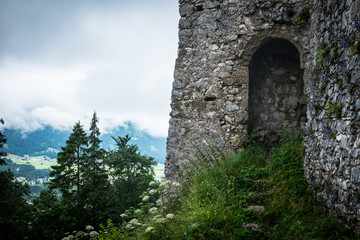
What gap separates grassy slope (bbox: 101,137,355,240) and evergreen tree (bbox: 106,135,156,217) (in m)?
15.7

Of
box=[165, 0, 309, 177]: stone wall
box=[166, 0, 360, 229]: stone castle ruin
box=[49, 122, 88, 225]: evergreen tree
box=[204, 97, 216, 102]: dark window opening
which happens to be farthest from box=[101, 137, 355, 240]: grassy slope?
box=[49, 122, 88, 225]: evergreen tree

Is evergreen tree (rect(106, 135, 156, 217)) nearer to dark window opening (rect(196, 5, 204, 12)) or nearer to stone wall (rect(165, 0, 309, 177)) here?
stone wall (rect(165, 0, 309, 177))

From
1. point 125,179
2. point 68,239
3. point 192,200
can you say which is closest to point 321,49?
point 192,200

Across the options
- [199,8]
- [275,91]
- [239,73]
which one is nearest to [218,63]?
[239,73]

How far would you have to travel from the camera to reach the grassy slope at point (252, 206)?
9.18 feet

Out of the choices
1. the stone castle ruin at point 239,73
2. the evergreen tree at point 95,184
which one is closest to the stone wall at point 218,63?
the stone castle ruin at point 239,73

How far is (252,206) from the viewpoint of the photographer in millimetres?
3496

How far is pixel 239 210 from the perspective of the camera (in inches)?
129

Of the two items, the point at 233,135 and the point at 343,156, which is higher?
the point at 233,135

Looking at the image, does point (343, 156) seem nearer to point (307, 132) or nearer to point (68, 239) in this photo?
point (307, 132)

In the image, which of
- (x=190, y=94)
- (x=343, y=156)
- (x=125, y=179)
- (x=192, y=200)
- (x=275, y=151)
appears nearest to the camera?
(x=343, y=156)

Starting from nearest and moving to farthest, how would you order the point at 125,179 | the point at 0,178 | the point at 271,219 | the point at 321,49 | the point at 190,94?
the point at 271,219, the point at 321,49, the point at 190,94, the point at 0,178, the point at 125,179

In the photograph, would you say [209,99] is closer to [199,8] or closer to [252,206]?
[199,8]

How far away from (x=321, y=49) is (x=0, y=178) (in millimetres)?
12318
